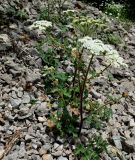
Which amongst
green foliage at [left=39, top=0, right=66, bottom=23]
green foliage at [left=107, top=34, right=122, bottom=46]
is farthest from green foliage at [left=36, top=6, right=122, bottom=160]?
green foliage at [left=107, top=34, right=122, bottom=46]

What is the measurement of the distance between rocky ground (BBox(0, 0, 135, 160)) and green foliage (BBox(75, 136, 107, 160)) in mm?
156

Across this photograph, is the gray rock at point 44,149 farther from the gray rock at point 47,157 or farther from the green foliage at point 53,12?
the green foliage at point 53,12

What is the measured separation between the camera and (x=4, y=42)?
26.4 feet

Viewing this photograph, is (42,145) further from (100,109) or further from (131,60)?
(131,60)

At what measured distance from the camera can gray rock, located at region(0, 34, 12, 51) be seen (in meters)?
7.93

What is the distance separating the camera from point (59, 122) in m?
6.45

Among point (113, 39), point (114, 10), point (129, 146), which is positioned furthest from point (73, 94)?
point (114, 10)

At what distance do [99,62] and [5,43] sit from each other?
7.23 ft

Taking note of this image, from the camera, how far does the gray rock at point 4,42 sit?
26.0 ft

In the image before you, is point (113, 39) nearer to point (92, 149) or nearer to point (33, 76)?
point (33, 76)

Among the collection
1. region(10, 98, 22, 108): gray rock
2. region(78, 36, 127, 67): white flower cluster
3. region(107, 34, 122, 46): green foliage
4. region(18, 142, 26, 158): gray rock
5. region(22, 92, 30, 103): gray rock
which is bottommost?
region(107, 34, 122, 46): green foliage

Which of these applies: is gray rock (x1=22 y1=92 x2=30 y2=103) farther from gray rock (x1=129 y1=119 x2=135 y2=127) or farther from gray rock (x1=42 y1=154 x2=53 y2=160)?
gray rock (x1=129 y1=119 x2=135 y2=127)

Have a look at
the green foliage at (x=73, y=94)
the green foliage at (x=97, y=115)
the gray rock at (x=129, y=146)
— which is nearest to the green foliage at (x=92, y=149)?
the green foliage at (x=73, y=94)

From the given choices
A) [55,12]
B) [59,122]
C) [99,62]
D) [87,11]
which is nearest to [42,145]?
[59,122]
